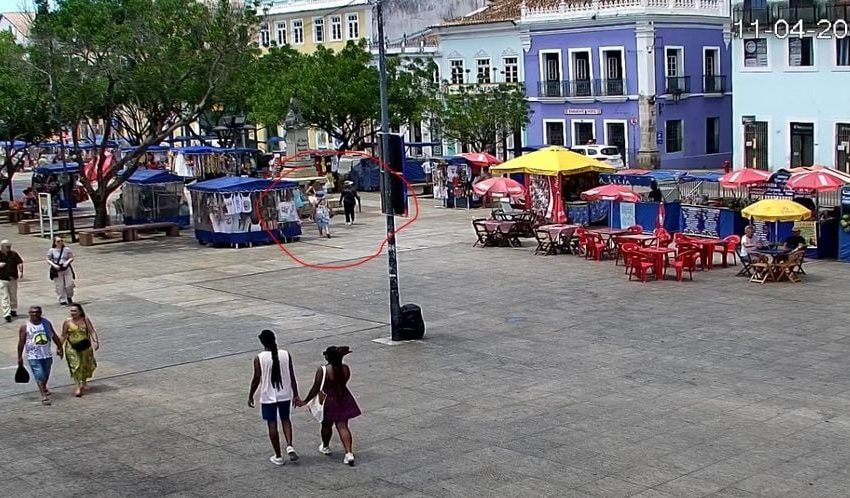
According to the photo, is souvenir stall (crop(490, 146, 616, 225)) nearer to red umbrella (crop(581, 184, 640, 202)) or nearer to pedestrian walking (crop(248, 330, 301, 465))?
red umbrella (crop(581, 184, 640, 202))

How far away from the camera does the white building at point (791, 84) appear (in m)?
39.1

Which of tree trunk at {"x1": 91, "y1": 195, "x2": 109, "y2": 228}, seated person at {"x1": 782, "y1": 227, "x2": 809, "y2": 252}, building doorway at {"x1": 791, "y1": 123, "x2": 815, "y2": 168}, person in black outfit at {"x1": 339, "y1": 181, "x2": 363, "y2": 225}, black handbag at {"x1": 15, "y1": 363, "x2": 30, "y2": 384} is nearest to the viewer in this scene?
black handbag at {"x1": 15, "y1": 363, "x2": 30, "y2": 384}

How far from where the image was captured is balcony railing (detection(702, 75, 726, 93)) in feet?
163

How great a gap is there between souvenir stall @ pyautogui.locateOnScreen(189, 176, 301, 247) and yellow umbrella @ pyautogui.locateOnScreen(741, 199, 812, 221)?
41.9ft

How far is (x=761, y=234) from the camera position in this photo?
2412cm

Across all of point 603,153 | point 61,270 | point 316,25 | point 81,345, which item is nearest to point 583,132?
point 603,153

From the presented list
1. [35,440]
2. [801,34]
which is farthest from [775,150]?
[35,440]

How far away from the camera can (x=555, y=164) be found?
90.7 feet

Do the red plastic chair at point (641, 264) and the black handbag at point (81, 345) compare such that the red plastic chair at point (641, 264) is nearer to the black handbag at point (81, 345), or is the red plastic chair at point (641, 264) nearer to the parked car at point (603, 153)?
the black handbag at point (81, 345)

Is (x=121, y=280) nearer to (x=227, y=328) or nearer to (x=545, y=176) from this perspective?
(x=227, y=328)

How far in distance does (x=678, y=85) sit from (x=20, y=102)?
26219 mm

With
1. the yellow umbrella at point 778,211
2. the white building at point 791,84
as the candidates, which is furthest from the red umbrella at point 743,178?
the white building at point 791,84

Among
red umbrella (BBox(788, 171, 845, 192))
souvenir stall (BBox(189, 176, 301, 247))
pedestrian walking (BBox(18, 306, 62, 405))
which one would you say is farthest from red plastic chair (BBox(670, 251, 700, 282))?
pedestrian walking (BBox(18, 306, 62, 405))

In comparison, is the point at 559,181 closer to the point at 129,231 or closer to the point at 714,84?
the point at 129,231
